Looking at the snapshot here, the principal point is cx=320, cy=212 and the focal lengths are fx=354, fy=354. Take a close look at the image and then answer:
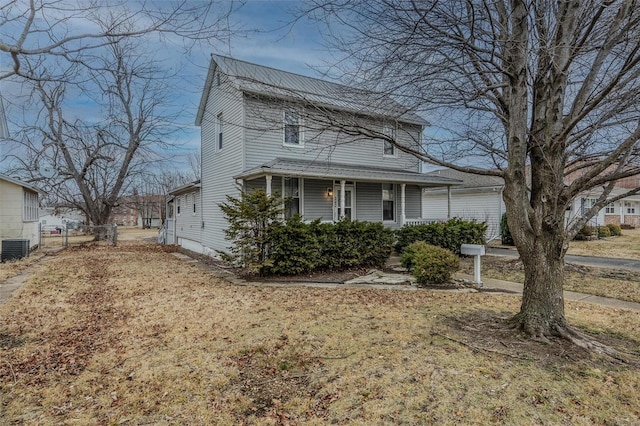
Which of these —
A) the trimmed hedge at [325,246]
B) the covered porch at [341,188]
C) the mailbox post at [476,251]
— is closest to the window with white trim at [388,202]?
the covered porch at [341,188]

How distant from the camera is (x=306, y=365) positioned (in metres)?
3.93

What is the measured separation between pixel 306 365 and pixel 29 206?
18.6 m

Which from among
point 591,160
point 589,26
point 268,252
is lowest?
point 268,252

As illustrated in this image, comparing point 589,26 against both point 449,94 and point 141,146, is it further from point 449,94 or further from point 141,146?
point 141,146

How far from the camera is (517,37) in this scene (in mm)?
4207

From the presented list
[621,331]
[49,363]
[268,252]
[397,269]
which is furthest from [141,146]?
[621,331]

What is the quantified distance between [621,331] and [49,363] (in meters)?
7.34

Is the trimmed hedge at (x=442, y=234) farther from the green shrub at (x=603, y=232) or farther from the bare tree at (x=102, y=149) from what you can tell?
the bare tree at (x=102, y=149)

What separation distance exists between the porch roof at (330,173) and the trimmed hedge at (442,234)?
224 centimetres

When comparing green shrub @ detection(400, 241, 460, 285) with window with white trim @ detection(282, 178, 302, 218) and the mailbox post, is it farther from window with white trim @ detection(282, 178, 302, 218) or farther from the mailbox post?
window with white trim @ detection(282, 178, 302, 218)

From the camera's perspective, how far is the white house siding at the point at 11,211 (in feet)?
46.4

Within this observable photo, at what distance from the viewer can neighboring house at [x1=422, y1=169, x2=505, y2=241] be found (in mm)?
20266

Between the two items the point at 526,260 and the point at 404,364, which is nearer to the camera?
the point at 404,364

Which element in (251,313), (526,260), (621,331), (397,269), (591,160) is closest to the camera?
(526,260)
